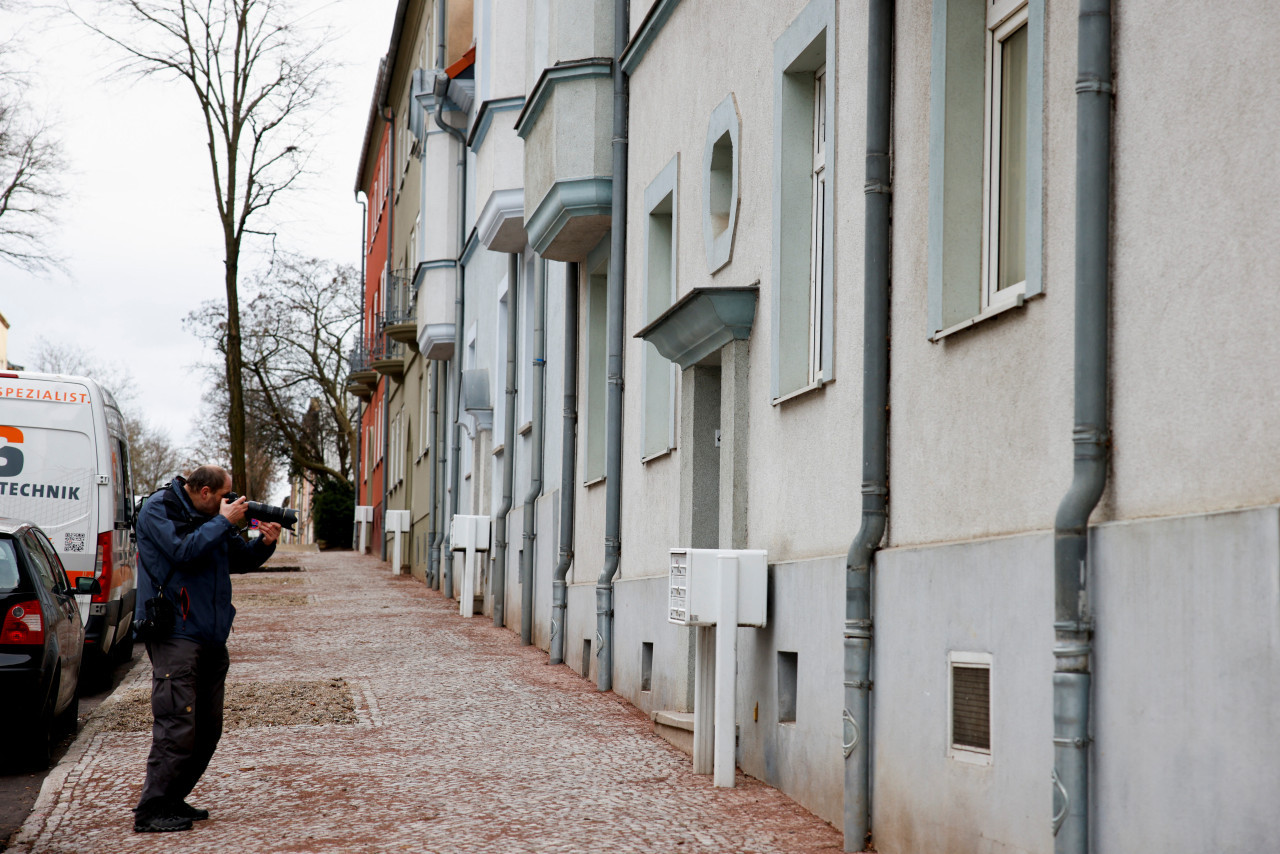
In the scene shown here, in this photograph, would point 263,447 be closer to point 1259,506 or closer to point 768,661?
point 768,661

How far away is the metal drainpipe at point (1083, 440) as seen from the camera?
190 inches

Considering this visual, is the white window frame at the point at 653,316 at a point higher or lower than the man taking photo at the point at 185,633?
higher

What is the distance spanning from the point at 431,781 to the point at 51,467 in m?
5.94

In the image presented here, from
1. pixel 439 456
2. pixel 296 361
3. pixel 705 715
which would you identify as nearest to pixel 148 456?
pixel 296 361

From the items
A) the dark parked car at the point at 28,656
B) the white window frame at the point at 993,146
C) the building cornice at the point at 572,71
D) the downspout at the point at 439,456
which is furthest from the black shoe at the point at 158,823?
the downspout at the point at 439,456

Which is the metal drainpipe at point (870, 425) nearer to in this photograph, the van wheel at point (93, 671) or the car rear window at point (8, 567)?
the car rear window at point (8, 567)

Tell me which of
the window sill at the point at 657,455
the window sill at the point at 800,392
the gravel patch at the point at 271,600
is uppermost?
the window sill at the point at 800,392

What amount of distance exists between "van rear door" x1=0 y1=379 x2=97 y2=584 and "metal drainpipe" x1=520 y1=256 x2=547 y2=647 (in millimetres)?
5593

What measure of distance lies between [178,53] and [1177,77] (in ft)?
85.2

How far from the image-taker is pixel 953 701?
6086 millimetres

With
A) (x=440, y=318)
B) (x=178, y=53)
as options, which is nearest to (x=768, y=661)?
(x=440, y=318)

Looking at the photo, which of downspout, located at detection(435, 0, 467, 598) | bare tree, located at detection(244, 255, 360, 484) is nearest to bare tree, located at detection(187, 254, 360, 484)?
Answer: bare tree, located at detection(244, 255, 360, 484)

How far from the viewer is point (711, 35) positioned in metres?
10.7

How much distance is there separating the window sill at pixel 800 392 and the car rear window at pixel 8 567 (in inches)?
192
